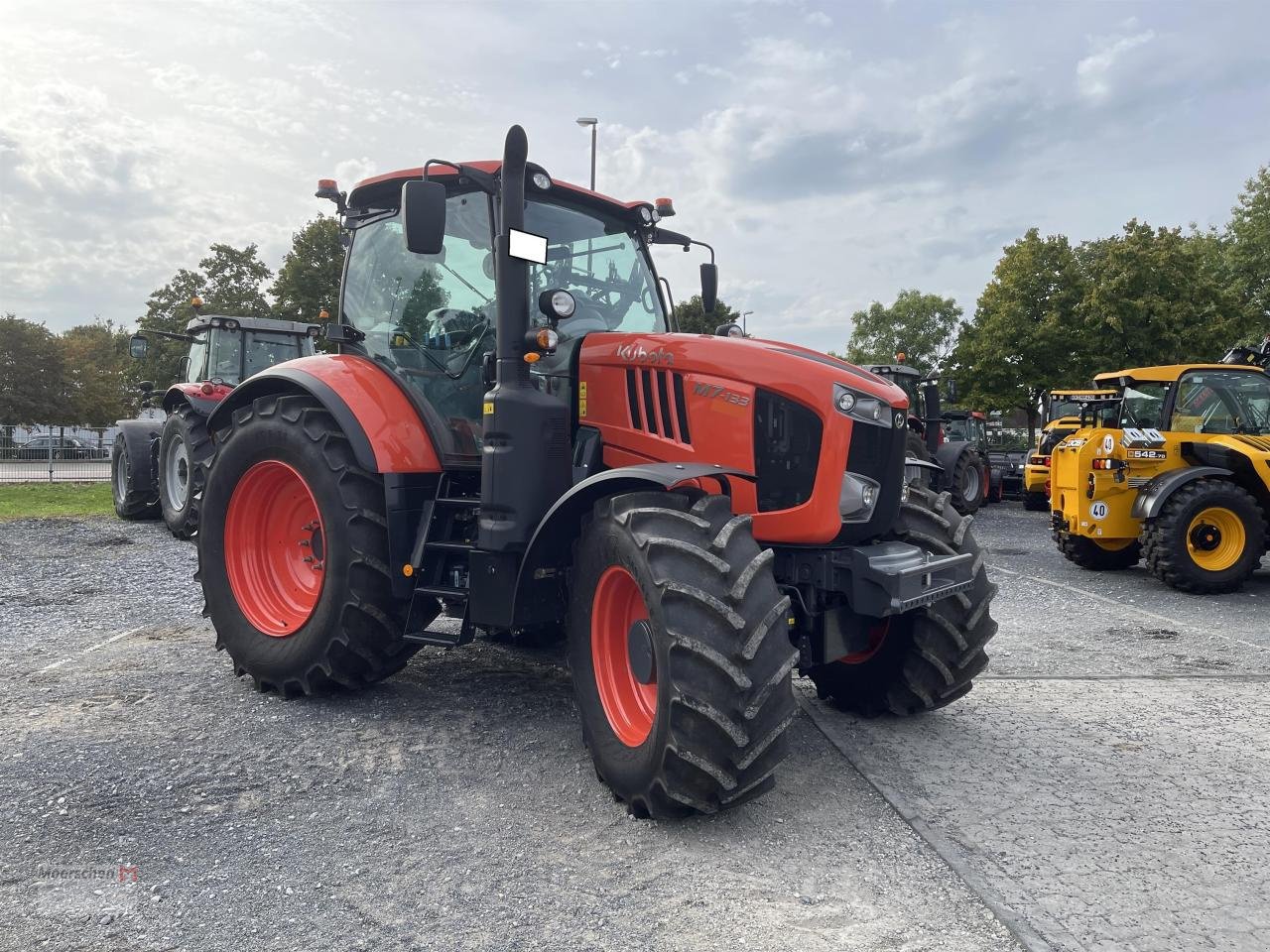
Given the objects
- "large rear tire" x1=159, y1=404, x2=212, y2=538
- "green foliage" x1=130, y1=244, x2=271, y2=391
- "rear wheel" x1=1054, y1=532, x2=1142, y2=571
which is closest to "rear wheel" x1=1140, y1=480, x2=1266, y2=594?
"rear wheel" x1=1054, y1=532, x2=1142, y2=571

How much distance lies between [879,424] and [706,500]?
90 centimetres

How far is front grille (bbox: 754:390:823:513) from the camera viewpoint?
350cm

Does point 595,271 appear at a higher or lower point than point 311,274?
lower

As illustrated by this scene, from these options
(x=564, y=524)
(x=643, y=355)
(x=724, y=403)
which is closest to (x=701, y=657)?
(x=564, y=524)

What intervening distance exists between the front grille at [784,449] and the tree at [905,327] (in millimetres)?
60755

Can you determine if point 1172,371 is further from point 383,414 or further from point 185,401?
point 185,401

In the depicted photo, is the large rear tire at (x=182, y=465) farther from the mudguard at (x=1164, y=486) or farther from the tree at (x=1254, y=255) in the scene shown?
the tree at (x=1254, y=255)

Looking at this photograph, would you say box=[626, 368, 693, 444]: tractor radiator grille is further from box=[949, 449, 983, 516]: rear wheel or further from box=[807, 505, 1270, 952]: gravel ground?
box=[949, 449, 983, 516]: rear wheel

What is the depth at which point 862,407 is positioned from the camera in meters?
3.58

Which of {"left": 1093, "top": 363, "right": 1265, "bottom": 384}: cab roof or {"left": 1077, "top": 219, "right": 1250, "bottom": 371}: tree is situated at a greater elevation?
{"left": 1077, "top": 219, "right": 1250, "bottom": 371}: tree

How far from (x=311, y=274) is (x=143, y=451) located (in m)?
17.8

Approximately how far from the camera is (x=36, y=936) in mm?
2400

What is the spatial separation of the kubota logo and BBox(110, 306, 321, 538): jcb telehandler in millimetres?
8157

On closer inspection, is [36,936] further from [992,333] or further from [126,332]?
[126,332]
